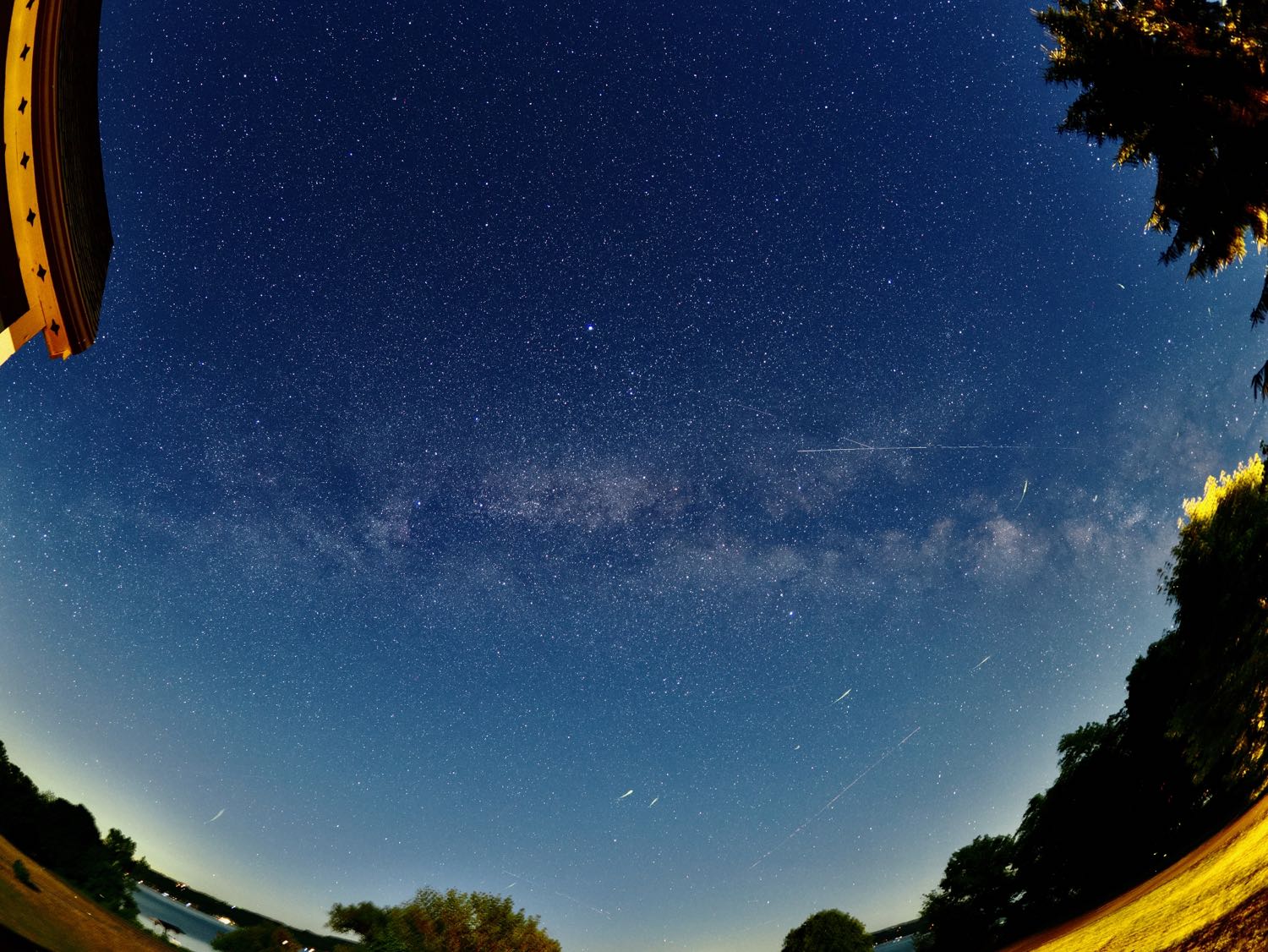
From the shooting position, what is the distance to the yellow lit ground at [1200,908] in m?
11.0

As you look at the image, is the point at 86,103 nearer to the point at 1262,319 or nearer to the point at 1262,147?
the point at 1262,147

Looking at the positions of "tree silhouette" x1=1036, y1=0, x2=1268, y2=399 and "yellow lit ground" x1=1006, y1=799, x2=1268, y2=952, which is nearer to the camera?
"yellow lit ground" x1=1006, y1=799, x2=1268, y2=952

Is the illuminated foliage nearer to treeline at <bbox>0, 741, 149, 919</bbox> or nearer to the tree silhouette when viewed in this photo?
the tree silhouette

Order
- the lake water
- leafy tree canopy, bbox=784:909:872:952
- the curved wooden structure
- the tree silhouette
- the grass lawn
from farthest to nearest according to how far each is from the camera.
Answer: the lake water < leafy tree canopy, bbox=784:909:872:952 < the grass lawn < the tree silhouette < the curved wooden structure

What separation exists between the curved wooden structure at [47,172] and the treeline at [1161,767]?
31.7 m

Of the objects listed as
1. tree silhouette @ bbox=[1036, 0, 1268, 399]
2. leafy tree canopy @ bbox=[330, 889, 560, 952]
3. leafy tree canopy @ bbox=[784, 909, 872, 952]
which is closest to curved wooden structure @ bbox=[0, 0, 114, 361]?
tree silhouette @ bbox=[1036, 0, 1268, 399]

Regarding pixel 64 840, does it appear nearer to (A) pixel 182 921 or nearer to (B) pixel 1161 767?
(B) pixel 1161 767

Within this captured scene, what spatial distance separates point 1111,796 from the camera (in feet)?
90.9

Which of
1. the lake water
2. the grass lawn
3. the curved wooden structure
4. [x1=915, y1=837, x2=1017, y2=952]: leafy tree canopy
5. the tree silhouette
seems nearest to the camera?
the curved wooden structure

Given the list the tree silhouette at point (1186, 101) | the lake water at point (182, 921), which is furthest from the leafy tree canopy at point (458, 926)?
the tree silhouette at point (1186, 101)

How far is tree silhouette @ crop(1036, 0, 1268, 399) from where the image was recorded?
12023 mm

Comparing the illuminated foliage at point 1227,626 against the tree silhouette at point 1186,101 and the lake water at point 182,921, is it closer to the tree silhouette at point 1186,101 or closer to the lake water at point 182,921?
the tree silhouette at point 1186,101

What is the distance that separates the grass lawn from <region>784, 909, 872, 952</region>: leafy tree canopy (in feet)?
138

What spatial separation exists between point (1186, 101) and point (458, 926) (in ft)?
185
